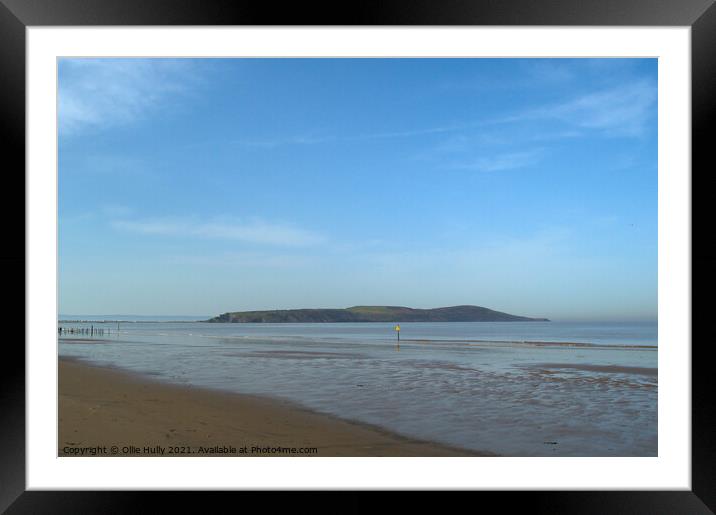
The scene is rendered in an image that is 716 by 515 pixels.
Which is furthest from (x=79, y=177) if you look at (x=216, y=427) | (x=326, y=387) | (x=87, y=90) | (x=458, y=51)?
(x=458, y=51)

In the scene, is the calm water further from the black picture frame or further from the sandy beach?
the black picture frame

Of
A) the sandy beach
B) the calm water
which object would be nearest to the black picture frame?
the sandy beach

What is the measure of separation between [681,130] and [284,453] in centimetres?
307

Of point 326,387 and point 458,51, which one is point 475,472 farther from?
point 326,387

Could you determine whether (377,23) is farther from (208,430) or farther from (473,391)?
(473,391)

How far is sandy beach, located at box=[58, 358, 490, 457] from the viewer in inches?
136

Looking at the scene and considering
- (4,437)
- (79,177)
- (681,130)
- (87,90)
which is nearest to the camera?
(4,437)

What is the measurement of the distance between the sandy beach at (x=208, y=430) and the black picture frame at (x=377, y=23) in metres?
1.25

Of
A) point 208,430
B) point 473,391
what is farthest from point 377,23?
point 473,391

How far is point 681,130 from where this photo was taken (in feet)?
7.31

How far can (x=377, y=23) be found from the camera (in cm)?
211

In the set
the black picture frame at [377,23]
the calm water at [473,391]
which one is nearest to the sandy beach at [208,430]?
the calm water at [473,391]

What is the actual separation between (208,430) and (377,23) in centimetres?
329

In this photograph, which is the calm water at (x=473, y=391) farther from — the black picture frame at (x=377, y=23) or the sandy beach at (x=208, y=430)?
the black picture frame at (x=377, y=23)
